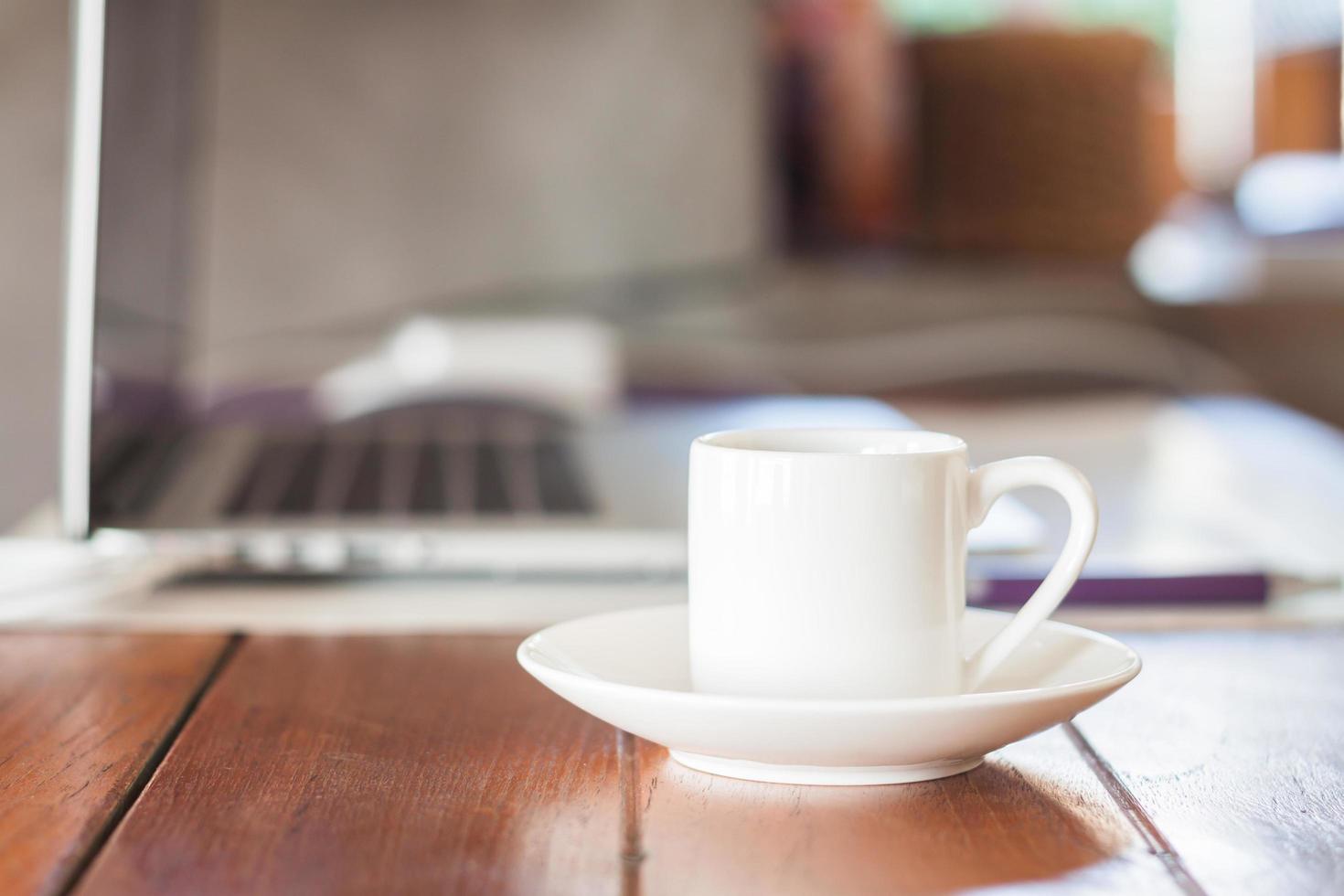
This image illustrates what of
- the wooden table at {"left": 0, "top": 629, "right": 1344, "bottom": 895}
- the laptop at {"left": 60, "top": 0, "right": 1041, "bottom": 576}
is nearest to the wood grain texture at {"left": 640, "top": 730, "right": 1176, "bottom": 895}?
the wooden table at {"left": 0, "top": 629, "right": 1344, "bottom": 895}

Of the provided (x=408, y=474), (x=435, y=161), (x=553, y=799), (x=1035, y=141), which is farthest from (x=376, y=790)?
(x=1035, y=141)

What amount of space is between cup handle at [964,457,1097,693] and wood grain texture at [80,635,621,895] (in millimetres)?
107

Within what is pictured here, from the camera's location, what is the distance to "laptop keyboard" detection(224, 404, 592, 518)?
0.66 meters

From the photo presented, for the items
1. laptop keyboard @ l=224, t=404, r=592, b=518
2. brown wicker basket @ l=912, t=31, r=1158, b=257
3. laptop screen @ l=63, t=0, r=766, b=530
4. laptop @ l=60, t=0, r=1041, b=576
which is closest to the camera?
→ laptop keyboard @ l=224, t=404, r=592, b=518

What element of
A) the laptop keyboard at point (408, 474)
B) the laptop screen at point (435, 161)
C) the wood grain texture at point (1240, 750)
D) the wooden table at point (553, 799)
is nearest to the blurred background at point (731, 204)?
the laptop screen at point (435, 161)

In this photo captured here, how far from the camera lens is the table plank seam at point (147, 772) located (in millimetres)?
287

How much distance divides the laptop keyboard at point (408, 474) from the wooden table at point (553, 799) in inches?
7.8

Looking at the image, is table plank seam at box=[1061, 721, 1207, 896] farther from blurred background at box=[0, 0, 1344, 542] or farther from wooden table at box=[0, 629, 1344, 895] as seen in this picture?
blurred background at box=[0, 0, 1344, 542]

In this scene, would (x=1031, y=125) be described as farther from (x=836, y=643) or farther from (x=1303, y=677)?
(x=836, y=643)

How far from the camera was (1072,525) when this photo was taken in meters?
0.36

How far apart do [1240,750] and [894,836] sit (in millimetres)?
130

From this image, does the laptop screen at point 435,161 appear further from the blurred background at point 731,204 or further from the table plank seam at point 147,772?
the table plank seam at point 147,772

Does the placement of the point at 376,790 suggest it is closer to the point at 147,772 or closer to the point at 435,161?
the point at 147,772

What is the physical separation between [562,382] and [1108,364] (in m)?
1.00
